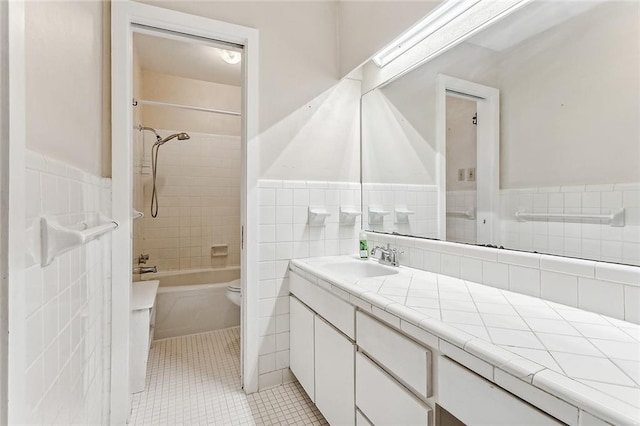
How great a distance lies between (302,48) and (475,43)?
1018mm

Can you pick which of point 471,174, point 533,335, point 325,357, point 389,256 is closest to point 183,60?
point 389,256

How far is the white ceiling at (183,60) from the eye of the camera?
2.46m

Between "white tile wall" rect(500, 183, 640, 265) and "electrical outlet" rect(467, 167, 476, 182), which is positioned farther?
"electrical outlet" rect(467, 167, 476, 182)

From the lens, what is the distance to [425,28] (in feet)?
4.98

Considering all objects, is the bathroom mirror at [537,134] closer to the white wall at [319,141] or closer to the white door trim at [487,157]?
the white door trim at [487,157]

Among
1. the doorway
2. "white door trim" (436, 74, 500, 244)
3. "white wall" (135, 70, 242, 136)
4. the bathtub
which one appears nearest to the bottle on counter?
the doorway

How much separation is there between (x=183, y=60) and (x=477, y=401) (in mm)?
3168

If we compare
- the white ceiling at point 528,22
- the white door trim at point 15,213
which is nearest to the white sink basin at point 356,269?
the white ceiling at point 528,22

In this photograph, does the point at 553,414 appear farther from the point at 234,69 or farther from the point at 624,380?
the point at 234,69

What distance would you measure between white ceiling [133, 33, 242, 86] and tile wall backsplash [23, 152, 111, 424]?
1.64m

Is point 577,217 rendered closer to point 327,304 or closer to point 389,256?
point 389,256

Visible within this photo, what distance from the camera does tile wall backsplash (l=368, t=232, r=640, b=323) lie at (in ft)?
2.89

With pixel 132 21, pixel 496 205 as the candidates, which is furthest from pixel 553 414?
pixel 132 21

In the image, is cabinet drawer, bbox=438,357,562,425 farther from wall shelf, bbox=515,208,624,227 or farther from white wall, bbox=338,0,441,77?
→ white wall, bbox=338,0,441,77
